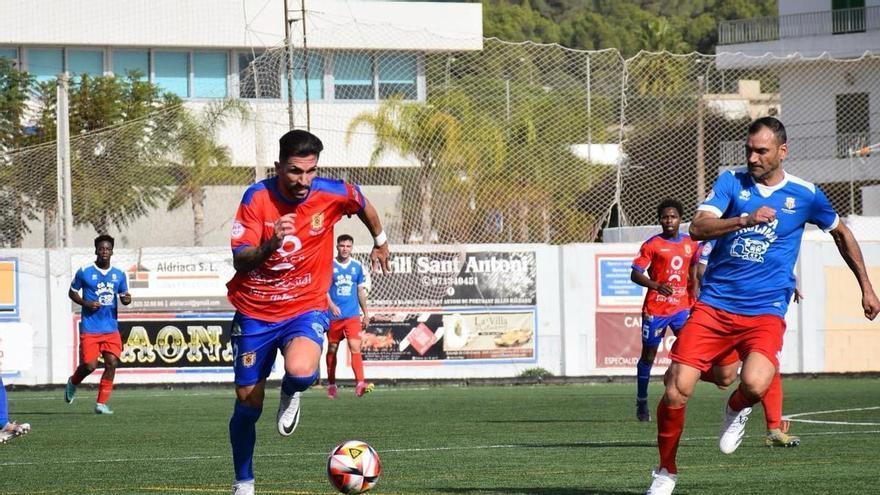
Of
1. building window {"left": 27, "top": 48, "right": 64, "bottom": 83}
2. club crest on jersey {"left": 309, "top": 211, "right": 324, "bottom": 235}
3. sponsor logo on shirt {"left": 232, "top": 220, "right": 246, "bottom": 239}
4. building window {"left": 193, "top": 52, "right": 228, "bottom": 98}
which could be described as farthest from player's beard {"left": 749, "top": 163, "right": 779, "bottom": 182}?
building window {"left": 193, "top": 52, "right": 228, "bottom": 98}

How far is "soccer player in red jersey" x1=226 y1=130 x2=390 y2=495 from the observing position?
9148mm

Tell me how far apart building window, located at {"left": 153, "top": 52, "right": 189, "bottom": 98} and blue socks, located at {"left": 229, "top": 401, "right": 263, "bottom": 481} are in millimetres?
46813

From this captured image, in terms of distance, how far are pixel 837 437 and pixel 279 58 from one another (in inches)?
611

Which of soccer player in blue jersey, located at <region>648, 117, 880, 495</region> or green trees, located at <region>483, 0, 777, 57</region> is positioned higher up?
green trees, located at <region>483, 0, 777, 57</region>

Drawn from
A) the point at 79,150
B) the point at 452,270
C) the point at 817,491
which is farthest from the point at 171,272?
the point at 817,491

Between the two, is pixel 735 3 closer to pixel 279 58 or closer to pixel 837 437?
pixel 279 58

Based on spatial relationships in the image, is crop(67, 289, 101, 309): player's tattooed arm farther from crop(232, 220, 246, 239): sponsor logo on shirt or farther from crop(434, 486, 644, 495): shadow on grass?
crop(232, 220, 246, 239): sponsor logo on shirt

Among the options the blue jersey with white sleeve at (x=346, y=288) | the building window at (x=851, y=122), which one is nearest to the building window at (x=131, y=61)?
the building window at (x=851, y=122)

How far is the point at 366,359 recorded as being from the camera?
27781 millimetres

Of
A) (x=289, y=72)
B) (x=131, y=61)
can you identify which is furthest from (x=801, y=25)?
(x=289, y=72)

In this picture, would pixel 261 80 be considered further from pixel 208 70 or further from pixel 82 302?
pixel 208 70

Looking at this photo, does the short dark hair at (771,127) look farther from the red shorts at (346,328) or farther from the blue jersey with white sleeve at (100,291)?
the red shorts at (346,328)

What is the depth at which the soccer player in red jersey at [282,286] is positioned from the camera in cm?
915

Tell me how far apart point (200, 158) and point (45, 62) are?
88.5ft
